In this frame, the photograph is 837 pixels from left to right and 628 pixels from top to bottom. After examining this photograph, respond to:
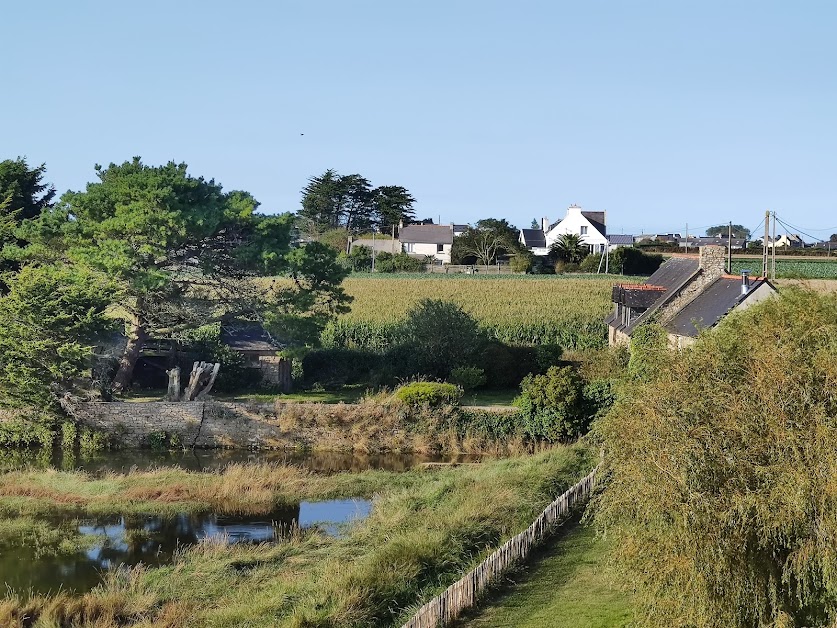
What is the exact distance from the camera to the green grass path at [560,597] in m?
14.7

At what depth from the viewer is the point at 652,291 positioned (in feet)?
127

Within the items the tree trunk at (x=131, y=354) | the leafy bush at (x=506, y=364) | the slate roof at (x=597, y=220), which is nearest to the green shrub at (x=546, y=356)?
the leafy bush at (x=506, y=364)

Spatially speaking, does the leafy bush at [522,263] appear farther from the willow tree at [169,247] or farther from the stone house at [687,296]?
the willow tree at [169,247]

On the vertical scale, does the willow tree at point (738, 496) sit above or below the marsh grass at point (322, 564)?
above

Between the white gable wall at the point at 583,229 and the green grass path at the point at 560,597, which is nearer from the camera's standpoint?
the green grass path at the point at 560,597

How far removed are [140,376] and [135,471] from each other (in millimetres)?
12330

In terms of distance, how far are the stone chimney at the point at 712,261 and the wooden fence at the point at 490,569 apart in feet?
56.4

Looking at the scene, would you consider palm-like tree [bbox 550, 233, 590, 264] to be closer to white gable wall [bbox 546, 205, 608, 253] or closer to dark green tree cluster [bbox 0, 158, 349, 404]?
white gable wall [bbox 546, 205, 608, 253]

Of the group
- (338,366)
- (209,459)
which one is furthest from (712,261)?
(209,459)

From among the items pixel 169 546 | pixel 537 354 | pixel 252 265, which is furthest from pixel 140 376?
pixel 169 546

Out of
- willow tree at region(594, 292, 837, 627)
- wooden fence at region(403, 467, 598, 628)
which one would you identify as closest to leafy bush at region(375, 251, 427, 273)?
wooden fence at region(403, 467, 598, 628)

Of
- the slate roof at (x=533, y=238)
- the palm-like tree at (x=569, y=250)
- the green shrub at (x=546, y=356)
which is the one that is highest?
the slate roof at (x=533, y=238)

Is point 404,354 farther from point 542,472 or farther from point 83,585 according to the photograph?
point 83,585

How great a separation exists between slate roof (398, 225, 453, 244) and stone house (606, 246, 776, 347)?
5572cm
